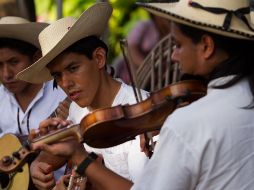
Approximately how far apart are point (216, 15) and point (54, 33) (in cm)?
132

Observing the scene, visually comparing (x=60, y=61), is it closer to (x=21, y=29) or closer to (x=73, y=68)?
(x=73, y=68)

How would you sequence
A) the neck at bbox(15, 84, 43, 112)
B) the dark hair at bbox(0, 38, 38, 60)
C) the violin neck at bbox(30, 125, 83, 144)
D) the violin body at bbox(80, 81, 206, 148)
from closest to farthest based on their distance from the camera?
the violin body at bbox(80, 81, 206, 148)
the violin neck at bbox(30, 125, 83, 144)
the dark hair at bbox(0, 38, 38, 60)
the neck at bbox(15, 84, 43, 112)

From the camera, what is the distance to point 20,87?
5117mm

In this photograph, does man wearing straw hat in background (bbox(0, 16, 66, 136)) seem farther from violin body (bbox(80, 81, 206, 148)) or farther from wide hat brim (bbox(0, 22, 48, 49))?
violin body (bbox(80, 81, 206, 148))

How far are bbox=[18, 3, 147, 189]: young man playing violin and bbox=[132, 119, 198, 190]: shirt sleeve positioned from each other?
0.95 m

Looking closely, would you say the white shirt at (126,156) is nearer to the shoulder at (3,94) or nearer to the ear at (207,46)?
the ear at (207,46)

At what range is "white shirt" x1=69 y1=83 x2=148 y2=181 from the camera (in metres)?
3.58

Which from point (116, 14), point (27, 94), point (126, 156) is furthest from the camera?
point (116, 14)

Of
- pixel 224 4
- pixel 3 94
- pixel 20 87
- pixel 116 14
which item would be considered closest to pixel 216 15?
pixel 224 4

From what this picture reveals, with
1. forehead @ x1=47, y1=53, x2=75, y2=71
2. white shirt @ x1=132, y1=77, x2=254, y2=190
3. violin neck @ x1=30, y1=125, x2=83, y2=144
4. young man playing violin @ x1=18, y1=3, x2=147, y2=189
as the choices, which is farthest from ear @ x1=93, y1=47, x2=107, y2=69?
white shirt @ x1=132, y1=77, x2=254, y2=190

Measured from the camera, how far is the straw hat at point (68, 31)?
387 cm

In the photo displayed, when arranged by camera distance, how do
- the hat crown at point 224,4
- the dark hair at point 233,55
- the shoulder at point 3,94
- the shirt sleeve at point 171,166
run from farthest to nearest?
the shoulder at point 3,94 < the hat crown at point 224,4 < the dark hair at point 233,55 < the shirt sleeve at point 171,166

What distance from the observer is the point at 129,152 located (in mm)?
3699

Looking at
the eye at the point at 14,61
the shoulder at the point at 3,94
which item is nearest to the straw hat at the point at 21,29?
the eye at the point at 14,61
